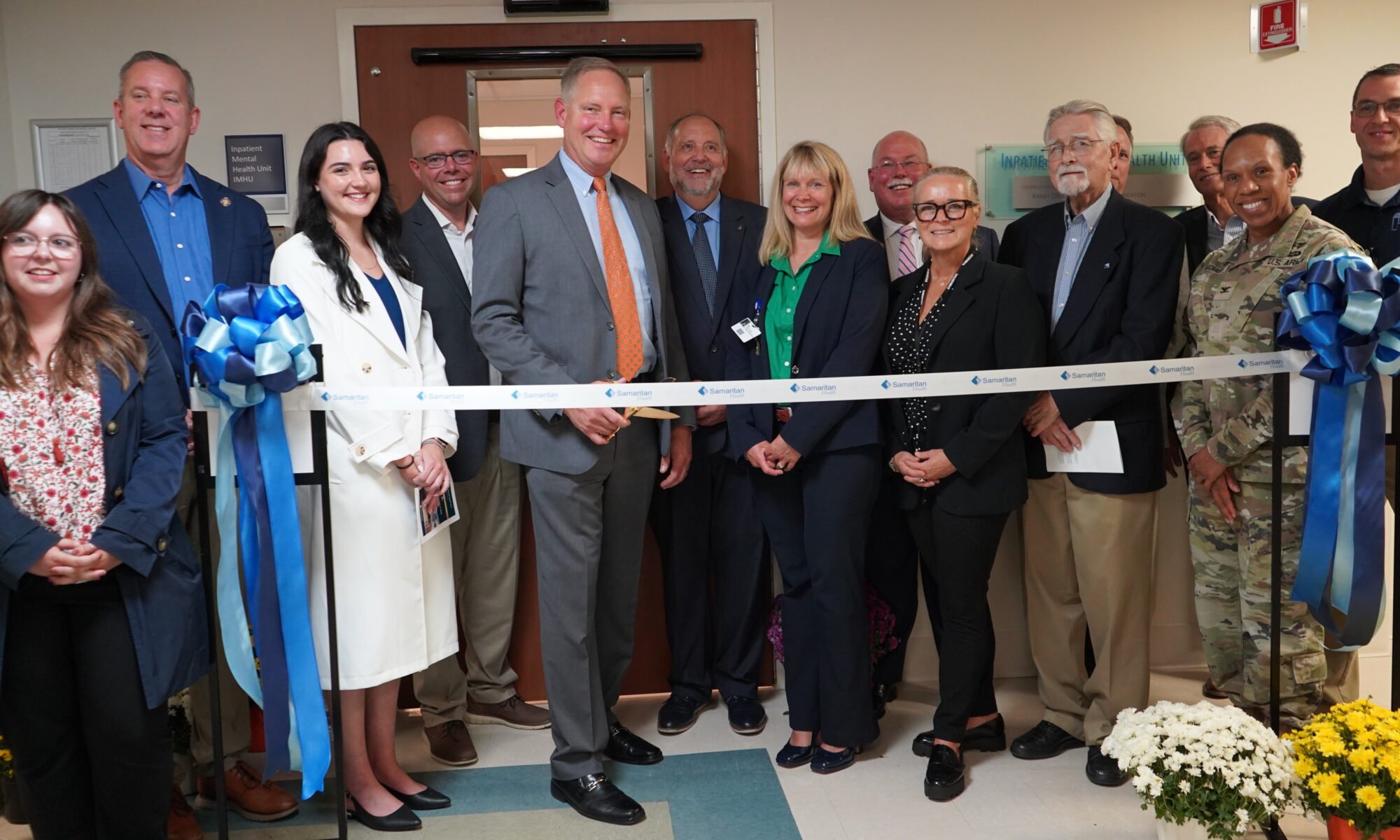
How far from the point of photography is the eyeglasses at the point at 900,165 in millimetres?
3891

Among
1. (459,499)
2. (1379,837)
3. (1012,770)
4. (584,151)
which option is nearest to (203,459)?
(459,499)

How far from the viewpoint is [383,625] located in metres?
2.93

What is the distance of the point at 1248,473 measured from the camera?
3270 mm

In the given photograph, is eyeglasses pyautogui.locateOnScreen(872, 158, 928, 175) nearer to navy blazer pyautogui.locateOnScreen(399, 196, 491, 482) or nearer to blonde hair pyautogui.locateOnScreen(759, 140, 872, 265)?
blonde hair pyautogui.locateOnScreen(759, 140, 872, 265)

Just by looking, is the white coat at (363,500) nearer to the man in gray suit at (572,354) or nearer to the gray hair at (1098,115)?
the man in gray suit at (572,354)

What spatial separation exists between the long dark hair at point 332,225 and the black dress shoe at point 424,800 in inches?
56.3

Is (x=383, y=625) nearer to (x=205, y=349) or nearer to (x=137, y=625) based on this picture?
(x=137, y=625)

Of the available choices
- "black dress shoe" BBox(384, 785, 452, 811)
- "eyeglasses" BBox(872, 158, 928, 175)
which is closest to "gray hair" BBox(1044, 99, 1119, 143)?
"eyeglasses" BBox(872, 158, 928, 175)

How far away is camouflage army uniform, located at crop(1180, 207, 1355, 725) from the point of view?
3.13m

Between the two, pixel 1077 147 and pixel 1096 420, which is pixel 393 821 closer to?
pixel 1096 420

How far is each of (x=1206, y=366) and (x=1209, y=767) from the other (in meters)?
1.13

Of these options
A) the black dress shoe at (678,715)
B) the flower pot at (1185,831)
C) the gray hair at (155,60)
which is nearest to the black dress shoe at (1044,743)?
the flower pot at (1185,831)

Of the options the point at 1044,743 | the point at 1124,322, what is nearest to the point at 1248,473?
the point at 1124,322

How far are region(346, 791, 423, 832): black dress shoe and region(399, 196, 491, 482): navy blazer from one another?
1.03 meters
